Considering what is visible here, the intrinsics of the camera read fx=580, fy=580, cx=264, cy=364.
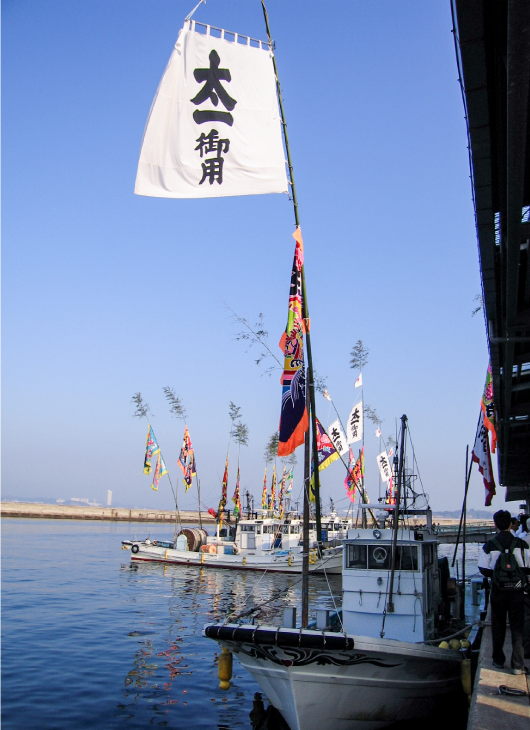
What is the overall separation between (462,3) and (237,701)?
561 inches

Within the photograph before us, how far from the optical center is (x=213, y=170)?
9820 mm

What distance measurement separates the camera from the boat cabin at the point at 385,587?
12852 millimetres

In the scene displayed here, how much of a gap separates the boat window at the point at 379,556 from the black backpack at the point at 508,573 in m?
3.99

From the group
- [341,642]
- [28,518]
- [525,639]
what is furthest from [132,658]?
[28,518]

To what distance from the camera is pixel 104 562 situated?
4350 centimetres

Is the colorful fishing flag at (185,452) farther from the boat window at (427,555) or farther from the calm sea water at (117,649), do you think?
the boat window at (427,555)

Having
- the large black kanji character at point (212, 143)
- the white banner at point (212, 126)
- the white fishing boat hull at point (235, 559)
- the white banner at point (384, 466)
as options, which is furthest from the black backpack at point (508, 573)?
the white banner at point (384, 466)

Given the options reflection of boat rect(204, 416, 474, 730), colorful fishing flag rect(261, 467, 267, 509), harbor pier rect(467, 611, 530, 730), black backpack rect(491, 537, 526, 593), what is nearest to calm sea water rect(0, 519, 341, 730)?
reflection of boat rect(204, 416, 474, 730)

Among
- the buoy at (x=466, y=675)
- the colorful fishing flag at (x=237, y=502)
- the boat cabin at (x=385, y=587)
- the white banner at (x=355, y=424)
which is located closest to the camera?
the buoy at (x=466, y=675)

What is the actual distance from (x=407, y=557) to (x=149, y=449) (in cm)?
3085

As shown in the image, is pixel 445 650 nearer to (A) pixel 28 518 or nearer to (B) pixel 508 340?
(B) pixel 508 340

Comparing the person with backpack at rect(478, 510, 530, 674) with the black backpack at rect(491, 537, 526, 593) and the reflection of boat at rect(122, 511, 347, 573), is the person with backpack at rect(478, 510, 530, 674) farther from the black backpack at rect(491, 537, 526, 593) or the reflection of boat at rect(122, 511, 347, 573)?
the reflection of boat at rect(122, 511, 347, 573)

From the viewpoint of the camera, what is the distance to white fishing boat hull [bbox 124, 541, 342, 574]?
39.8m

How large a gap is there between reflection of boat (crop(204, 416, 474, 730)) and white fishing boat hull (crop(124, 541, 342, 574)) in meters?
25.3
